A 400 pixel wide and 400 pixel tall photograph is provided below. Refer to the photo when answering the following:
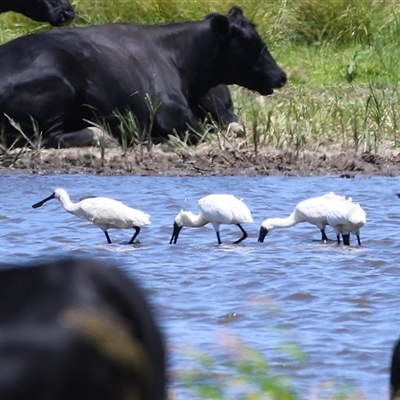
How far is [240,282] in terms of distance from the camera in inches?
210

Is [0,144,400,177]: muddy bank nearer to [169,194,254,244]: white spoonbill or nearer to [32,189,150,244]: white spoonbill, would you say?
[32,189,150,244]: white spoonbill

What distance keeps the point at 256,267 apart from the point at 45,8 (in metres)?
5.37

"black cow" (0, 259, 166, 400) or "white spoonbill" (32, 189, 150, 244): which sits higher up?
"black cow" (0, 259, 166, 400)

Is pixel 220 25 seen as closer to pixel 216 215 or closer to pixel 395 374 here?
pixel 216 215

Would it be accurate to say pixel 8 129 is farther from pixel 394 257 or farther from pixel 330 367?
pixel 330 367

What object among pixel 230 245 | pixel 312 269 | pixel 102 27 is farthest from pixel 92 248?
pixel 102 27

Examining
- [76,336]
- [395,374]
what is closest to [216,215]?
[395,374]

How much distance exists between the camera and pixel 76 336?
0.77 meters

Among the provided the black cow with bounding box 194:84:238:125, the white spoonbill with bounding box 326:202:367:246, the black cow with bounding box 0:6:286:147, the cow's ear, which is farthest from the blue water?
the cow's ear

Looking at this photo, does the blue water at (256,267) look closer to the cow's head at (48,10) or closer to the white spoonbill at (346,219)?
the white spoonbill at (346,219)

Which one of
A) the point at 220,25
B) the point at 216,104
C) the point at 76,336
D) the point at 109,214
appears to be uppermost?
the point at 76,336

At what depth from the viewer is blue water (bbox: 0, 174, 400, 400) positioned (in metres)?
3.93

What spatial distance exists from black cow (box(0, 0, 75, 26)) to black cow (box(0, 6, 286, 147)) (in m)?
0.49

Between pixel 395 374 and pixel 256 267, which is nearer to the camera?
pixel 395 374
